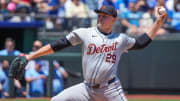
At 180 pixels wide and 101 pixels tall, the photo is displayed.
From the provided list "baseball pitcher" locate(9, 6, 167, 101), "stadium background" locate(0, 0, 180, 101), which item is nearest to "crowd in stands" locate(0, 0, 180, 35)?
"stadium background" locate(0, 0, 180, 101)

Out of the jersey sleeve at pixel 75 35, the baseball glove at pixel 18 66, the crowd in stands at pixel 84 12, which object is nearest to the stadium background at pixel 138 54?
the crowd in stands at pixel 84 12

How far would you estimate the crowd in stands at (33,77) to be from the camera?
28.8 ft

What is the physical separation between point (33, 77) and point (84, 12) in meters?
2.72

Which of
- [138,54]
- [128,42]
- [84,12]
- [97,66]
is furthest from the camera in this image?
[84,12]

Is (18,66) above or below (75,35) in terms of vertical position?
below

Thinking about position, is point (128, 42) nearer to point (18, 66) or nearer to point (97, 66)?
point (97, 66)

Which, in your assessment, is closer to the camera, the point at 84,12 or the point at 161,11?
the point at 161,11

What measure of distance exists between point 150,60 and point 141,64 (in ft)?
0.88

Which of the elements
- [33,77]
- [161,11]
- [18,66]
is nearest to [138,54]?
[33,77]

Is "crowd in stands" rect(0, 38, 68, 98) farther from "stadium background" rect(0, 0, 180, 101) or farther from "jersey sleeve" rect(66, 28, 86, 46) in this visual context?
"jersey sleeve" rect(66, 28, 86, 46)

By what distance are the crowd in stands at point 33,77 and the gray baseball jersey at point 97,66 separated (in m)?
4.54

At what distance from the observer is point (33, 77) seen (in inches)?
350

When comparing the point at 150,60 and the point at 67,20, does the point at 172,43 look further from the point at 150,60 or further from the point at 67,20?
the point at 67,20

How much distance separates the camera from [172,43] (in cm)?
1048
